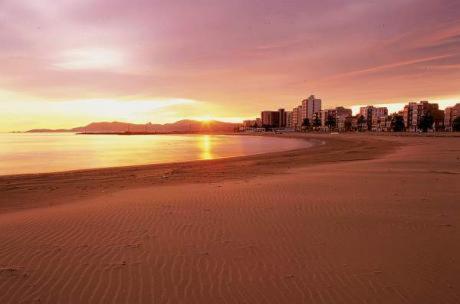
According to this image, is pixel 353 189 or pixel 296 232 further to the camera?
pixel 353 189

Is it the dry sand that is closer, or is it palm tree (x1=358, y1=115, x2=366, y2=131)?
the dry sand

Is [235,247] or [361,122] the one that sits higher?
[361,122]

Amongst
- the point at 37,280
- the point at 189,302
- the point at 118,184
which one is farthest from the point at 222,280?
the point at 118,184

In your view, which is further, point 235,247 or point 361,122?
point 361,122

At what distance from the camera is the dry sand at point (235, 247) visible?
455 cm

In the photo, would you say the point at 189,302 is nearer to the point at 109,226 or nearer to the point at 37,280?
the point at 37,280

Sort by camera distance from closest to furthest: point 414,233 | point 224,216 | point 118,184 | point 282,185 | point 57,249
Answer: point 57,249 < point 414,233 < point 224,216 < point 282,185 < point 118,184

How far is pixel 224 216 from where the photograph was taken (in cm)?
828

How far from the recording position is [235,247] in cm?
612

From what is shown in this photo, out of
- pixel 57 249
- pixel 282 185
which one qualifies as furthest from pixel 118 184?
pixel 57 249

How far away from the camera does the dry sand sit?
14.9 ft

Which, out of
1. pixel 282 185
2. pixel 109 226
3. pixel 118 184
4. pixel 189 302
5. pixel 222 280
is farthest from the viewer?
pixel 118 184

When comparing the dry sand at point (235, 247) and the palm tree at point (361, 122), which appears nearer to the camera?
the dry sand at point (235, 247)

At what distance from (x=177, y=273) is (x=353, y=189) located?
8269 millimetres
